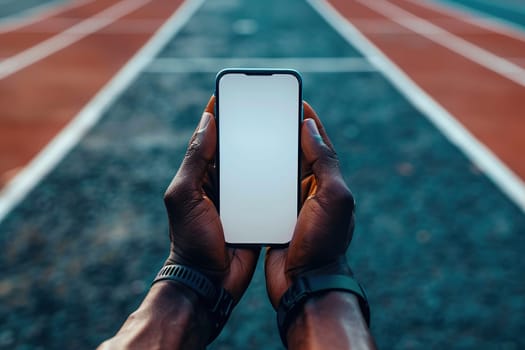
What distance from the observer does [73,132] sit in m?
6.02

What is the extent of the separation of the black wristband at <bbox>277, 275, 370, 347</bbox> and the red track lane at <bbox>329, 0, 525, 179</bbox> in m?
3.74

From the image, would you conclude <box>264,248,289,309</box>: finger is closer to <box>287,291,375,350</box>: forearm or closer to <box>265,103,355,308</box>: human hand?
<box>265,103,355,308</box>: human hand

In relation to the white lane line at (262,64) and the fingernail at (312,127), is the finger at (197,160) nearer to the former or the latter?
the fingernail at (312,127)

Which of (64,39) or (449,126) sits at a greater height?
(64,39)

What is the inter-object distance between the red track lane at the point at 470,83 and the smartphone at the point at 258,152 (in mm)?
3590

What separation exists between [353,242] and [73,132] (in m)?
3.64

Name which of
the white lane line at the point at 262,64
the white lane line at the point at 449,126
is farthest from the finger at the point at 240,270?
the white lane line at the point at 262,64

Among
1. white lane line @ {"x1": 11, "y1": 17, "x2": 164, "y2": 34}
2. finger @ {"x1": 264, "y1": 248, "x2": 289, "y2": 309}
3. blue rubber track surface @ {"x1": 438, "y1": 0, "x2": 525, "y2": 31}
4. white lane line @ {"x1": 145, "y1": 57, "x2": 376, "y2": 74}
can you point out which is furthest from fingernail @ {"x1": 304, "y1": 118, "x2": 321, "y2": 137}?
blue rubber track surface @ {"x1": 438, "y1": 0, "x2": 525, "y2": 31}

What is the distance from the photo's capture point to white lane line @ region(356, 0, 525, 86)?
28.7 feet

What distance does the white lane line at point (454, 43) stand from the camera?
8.74 metres

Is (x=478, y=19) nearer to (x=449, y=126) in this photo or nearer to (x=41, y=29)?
(x=449, y=126)

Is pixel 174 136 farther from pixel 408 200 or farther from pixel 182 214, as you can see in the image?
pixel 182 214

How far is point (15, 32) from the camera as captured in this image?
11953mm

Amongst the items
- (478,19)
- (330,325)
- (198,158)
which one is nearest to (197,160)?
(198,158)
